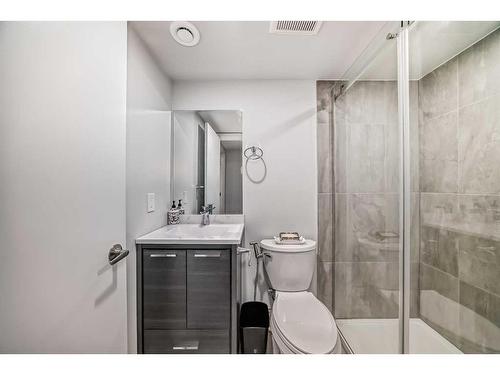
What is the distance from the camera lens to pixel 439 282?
1104 millimetres

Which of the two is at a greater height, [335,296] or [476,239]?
[476,239]

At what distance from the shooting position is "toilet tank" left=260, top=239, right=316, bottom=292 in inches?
63.6

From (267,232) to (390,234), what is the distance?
0.91 metres

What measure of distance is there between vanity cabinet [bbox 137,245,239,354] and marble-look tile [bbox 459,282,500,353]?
108 cm

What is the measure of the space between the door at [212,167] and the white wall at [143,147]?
304 mm

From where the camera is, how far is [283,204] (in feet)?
6.08

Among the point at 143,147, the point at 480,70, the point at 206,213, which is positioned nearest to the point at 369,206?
the point at 480,70

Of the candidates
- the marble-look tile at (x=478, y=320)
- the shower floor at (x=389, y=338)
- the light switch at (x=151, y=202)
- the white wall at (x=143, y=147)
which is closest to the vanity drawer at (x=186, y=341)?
the white wall at (x=143, y=147)

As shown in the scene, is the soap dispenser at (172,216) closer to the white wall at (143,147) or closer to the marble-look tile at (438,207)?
the white wall at (143,147)

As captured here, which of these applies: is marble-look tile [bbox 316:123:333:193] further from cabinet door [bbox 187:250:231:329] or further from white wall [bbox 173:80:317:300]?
cabinet door [bbox 187:250:231:329]
